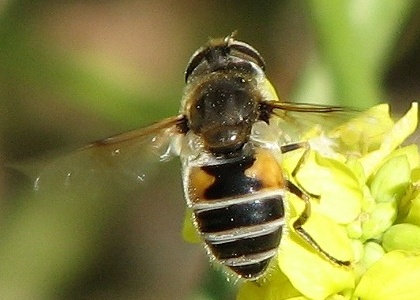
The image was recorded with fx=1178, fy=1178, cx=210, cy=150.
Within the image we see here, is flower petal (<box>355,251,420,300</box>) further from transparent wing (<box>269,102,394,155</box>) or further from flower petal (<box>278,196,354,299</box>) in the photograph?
transparent wing (<box>269,102,394,155</box>)

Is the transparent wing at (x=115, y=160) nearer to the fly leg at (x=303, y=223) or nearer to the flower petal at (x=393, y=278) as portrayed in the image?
the fly leg at (x=303, y=223)

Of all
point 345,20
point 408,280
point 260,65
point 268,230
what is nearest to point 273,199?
point 268,230

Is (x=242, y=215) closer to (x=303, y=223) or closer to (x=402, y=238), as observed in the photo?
(x=303, y=223)

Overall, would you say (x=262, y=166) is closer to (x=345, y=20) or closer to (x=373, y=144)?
(x=373, y=144)

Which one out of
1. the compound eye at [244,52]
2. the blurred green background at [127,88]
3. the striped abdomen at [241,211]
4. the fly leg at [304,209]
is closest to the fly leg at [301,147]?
the fly leg at [304,209]

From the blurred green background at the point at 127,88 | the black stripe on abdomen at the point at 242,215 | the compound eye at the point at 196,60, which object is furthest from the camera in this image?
the blurred green background at the point at 127,88

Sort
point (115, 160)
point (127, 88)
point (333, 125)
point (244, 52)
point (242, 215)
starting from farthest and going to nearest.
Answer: point (127, 88)
point (244, 52)
point (115, 160)
point (333, 125)
point (242, 215)

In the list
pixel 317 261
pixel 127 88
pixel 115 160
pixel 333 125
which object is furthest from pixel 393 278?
pixel 127 88
